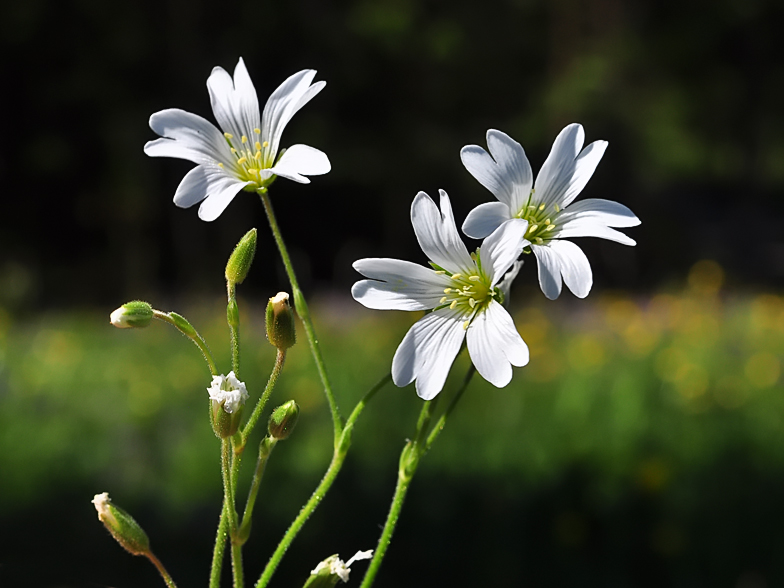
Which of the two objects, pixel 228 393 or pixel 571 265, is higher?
pixel 571 265

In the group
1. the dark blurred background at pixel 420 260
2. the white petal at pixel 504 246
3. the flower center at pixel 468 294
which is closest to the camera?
the white petal at pixel 504 246

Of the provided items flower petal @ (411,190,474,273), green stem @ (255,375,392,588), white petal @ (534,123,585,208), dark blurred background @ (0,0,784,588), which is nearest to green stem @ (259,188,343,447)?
green stem @ (255,375,392,588)

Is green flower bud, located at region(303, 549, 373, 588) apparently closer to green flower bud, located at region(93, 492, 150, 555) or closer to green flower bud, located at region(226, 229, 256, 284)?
green flower bud, located at region(93, 492, 150, 555)

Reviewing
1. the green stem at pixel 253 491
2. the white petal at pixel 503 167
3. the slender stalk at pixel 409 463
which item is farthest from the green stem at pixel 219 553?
the white petal at pixel 503 167

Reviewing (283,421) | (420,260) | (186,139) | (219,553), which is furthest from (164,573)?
(420,260)

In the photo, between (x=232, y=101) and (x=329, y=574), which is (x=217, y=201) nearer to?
(x=232, y=101)

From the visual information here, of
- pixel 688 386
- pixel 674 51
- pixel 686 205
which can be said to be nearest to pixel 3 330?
pixel 688 386

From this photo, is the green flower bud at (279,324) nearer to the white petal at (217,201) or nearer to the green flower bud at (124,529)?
the white petal at (217,201)

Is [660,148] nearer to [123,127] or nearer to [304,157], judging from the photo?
[123,127]
